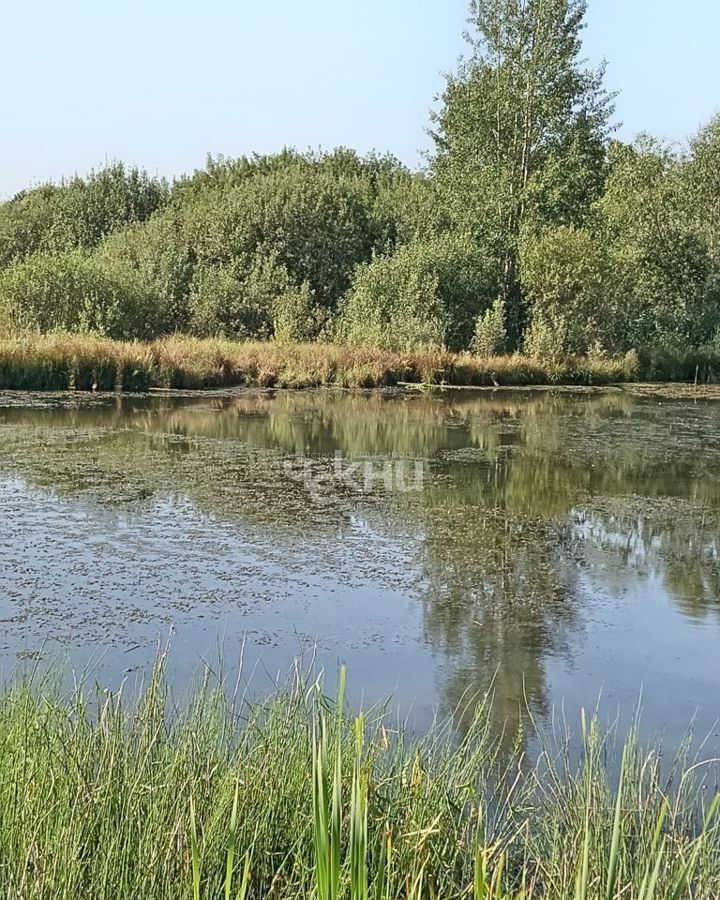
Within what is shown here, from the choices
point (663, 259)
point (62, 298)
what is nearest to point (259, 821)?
point (62, 298)

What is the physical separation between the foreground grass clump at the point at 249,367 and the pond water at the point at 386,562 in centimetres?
555

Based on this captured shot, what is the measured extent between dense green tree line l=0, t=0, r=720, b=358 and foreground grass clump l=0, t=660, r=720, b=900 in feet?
65.5

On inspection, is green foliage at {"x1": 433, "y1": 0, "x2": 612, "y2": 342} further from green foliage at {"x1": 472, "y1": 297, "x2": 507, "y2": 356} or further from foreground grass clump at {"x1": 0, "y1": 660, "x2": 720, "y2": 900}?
foreground grass clump at {"x1": 0, "y1": 660, "x2": 720, "y2": 900}

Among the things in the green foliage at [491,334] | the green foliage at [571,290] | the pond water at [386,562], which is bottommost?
the pond water at [386,562]

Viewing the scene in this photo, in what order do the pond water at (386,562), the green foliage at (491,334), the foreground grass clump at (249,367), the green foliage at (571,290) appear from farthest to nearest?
the green foliage at (571,290), the green foliage at (491,334), the foreground grass clump at (249,367), the pond water at (386,562)

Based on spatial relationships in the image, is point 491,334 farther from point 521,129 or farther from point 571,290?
point 521,129

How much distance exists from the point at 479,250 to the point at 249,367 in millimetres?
8821

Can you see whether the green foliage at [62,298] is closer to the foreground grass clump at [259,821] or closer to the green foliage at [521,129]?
the green foliage at [521,129]

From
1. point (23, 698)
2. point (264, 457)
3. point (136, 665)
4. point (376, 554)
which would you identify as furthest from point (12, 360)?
point (23, 698)

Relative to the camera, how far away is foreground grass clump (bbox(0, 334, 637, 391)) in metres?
18.3

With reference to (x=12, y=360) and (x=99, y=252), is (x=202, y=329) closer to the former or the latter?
(x=99, y=252)

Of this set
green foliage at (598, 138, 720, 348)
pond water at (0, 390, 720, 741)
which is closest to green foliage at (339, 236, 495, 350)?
green foliage at (598, 138, 720, 348)

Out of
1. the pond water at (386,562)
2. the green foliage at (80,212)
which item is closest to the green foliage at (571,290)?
the pond water at (386,562)

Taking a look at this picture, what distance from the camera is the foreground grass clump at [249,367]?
1833 centimetres
